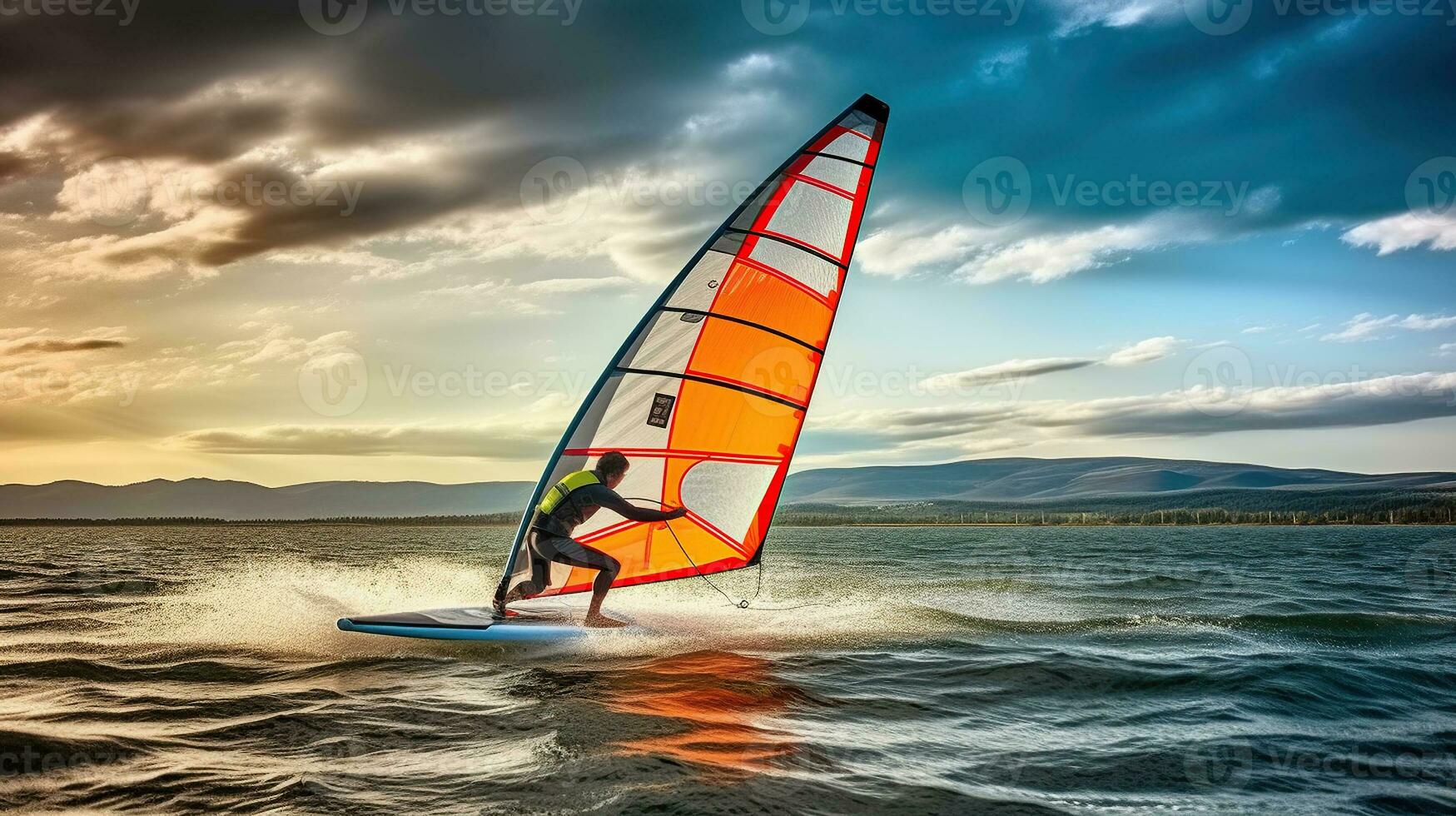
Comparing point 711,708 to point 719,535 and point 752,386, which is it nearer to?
point 719,535

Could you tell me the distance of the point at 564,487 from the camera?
395 inches

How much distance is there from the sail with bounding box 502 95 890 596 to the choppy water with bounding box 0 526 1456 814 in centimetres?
116

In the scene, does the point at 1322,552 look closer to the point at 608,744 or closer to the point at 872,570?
the point at 872,570

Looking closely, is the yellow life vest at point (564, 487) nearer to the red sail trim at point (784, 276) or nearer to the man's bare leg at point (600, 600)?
the man's bare leg at point (600, 600)

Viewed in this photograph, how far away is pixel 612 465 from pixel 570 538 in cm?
98

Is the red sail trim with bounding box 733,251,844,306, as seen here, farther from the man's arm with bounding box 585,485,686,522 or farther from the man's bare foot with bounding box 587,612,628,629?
the man's bare foot with bounding box 587,612,628,629

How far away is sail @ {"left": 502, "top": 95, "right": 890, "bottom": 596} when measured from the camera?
1045cm

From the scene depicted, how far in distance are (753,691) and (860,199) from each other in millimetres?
6178

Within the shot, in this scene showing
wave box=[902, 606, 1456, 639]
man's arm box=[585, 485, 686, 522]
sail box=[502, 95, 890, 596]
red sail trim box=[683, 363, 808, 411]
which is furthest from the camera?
wave box=[902, 606, 1456, 639]

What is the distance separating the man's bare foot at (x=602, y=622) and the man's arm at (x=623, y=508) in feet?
3.95

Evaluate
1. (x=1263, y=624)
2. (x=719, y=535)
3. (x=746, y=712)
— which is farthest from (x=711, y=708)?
(x=1263, y=624)

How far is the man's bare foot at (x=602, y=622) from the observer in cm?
988

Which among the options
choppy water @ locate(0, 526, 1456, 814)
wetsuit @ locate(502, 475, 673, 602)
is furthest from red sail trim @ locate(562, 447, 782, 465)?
choppy water @ locate(0, 526, 1456, 814)

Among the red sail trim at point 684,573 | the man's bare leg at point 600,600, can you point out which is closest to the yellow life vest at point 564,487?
the man's bare leg at point 600,600
